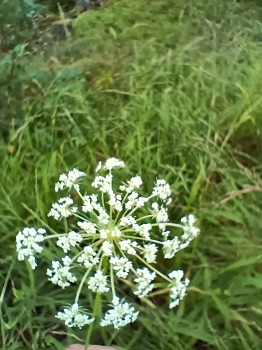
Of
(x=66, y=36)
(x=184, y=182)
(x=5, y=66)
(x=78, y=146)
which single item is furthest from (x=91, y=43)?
(x=184, y=182)

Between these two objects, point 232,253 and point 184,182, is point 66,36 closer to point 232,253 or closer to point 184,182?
point 184,182

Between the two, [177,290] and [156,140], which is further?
[156,140]

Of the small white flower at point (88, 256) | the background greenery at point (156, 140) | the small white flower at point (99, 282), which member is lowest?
the background greenery at point (156, 140)

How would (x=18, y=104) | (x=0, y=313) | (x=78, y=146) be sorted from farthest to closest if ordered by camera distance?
(x=18, y=104), (x=78, y=146), (x=0, y=313)

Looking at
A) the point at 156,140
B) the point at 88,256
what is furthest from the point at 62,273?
the point at 156,140

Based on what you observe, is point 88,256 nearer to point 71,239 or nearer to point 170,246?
point 71,239

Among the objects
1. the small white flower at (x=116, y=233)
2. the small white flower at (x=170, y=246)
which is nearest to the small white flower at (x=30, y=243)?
the small white flower at (x=116, y=233)

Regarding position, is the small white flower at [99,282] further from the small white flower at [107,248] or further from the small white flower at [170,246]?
the small white flower at [170,246]

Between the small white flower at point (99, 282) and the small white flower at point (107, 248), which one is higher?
the small white flower at point (107, 248)
